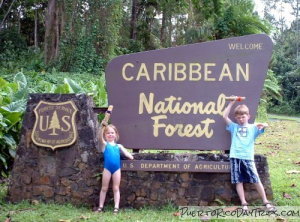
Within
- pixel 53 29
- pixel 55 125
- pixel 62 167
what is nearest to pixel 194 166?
pixel 62 167

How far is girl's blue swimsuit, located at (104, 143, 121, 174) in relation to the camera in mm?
4797

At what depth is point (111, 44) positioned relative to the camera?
1717 cm

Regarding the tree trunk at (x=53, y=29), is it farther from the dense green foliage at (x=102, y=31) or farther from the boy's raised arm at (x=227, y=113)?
the boy's raised arm at (x=227, y=113)

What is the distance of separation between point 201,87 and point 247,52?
2.38 ft

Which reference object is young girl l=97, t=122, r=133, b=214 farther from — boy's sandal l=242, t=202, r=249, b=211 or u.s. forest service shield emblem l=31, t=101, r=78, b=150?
boy's sandal l=242, t=202, r=249, b=211

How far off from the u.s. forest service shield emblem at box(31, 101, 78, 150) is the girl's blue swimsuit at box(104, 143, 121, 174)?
19.8 inches

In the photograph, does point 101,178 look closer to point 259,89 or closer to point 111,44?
point 259,89

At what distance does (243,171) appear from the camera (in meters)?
4.91

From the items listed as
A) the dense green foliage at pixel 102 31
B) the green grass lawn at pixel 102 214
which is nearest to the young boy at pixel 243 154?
the green grass lawn at pixel 102 214

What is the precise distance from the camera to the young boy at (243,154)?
482cm

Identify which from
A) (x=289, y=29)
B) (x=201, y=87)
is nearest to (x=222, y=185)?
(x=201, y=87)

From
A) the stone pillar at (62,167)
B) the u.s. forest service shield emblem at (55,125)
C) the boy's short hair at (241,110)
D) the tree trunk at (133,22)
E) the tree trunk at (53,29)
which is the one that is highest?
the tree trunk at (133,22)

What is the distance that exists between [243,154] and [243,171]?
0.69 feet

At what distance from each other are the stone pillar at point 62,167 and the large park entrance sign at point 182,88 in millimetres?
425
